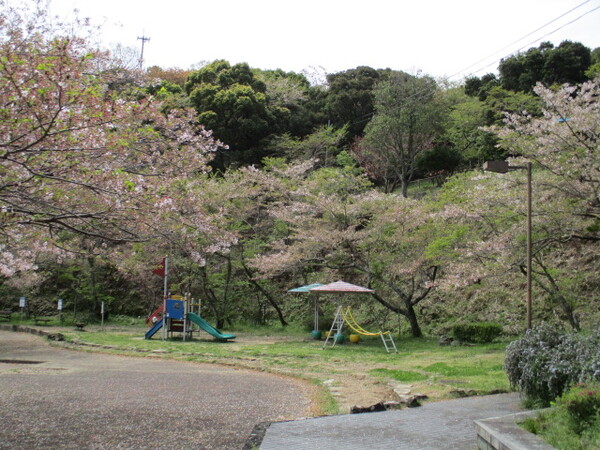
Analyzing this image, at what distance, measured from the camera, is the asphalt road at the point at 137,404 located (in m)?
4.75

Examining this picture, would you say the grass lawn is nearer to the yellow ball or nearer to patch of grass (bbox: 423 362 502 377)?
patch of grass (bbox: 423 362 502 377)

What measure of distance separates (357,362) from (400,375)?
2.48 m

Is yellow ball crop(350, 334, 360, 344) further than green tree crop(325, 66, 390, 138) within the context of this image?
No

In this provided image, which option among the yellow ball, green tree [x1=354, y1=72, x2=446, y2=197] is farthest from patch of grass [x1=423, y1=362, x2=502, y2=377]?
green tree [x1=354, y1=72, x2=446, y2=197]

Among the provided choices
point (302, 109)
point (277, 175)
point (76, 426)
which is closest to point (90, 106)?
point (76, 426)

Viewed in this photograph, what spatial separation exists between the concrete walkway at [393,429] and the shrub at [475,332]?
26.9ft

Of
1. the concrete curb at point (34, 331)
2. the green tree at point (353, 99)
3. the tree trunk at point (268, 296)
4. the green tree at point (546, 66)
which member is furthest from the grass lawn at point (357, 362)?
the green tree at point (353, 99)

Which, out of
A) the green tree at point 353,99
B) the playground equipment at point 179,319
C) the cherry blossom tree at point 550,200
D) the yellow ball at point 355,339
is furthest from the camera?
the green tree at point 353,99

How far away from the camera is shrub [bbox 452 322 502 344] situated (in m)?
13.7

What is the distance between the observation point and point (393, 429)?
4.65 meters

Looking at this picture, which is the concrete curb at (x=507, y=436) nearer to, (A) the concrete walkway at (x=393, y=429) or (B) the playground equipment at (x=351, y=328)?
Answer: (A) the concrete walkway at (x=393, y=429)

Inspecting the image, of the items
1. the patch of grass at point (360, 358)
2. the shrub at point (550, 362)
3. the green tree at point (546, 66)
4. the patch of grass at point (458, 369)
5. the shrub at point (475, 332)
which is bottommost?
the patch of grass at point (360, 358)

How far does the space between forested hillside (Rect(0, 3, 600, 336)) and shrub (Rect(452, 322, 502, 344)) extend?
100 centimetres

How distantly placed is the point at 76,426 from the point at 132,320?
64.8ft
